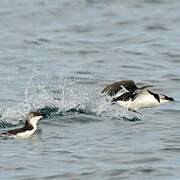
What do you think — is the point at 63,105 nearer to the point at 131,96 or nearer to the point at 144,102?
the point at 131,96

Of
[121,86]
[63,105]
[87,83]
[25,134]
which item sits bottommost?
[25,134]

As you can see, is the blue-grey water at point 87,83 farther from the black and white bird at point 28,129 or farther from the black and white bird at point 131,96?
the black and white bird at point 131,96

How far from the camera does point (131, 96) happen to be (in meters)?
15.8

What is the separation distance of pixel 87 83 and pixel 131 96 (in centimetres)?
418

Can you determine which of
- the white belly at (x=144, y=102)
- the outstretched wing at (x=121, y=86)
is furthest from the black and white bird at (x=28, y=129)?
the white belly at (x=144, y=102)

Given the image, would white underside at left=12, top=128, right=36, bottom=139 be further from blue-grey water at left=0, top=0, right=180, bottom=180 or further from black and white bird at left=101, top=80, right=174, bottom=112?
black and white bird at left=101, top=80, right=174, bottom=112

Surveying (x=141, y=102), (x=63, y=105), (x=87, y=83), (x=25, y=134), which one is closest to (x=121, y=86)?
(x=141, y=102)

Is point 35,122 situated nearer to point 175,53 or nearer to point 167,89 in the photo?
point 167,89

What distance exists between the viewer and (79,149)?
44.4ft

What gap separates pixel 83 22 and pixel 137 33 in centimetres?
220

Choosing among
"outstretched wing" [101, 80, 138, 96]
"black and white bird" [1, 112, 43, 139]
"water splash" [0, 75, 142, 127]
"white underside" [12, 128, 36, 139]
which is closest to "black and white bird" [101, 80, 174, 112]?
"outstretched wing" [101, 80, 138, 96]

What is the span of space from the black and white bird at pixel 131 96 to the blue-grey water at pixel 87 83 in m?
0.29

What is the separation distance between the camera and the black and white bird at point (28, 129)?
14055 millimetres

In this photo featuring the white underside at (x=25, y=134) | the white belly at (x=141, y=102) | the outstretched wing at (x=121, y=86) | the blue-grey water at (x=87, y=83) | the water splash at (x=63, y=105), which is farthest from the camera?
the water splash at (x=63, y=105)
